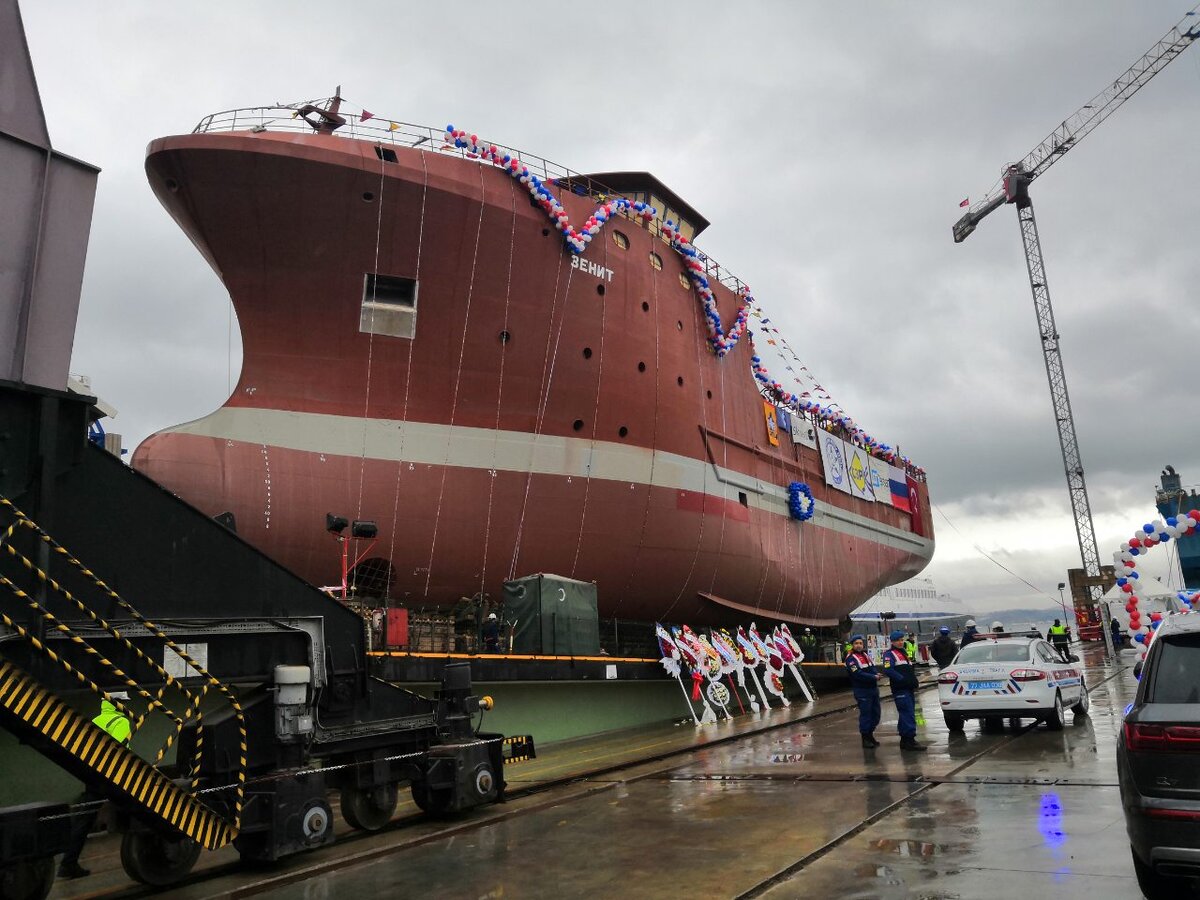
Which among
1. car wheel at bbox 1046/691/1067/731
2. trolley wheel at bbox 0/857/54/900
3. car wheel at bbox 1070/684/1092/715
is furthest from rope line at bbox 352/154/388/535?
car wheel at bbox 1070/684/1092/715

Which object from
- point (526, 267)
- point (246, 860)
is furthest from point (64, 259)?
point (526, 267)

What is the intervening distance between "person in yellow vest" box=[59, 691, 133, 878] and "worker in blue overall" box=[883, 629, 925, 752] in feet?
29.3

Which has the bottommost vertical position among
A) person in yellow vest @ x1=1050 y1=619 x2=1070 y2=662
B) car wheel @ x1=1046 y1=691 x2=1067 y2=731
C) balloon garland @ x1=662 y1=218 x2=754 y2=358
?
car wheel @ x1=1046 y1=691 x2=1067 y2=731

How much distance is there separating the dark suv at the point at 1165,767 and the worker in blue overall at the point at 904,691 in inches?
259

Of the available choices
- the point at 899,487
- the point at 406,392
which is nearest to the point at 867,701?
the point at 406,392

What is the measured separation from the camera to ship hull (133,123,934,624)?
672 inches

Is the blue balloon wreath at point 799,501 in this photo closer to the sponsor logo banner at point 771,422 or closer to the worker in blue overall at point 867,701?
the sponsor logo banner at point 771,422

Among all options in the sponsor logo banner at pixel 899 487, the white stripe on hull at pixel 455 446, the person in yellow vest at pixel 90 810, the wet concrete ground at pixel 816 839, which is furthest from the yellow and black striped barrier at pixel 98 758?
the sponsor logo banner at pixel 899 487

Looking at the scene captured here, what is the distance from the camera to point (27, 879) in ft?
17.2

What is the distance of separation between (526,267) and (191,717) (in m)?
14.5

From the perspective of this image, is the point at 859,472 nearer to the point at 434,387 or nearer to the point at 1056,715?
the point at 434,387

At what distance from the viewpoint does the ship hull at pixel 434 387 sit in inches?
672

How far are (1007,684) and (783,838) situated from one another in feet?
22.7

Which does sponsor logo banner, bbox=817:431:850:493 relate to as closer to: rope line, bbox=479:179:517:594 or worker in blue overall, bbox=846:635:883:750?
rope line, bbox=479:179:517:594
